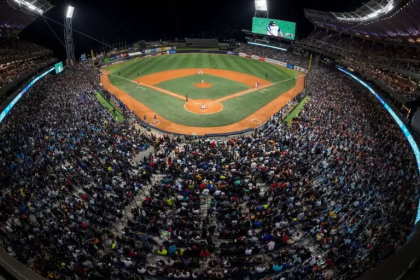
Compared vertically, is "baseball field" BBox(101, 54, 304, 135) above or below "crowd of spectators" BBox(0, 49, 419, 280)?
above

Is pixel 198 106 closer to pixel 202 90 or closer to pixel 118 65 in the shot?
pixel 202 90

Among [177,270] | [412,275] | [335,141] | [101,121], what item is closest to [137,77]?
[101,121]

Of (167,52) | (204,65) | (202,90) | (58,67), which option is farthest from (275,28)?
(58,67)

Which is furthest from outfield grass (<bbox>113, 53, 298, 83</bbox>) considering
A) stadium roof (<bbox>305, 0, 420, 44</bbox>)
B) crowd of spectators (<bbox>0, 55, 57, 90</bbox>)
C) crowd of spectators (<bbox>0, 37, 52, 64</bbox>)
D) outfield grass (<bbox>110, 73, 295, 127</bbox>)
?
crowd of spectators (<bbox>0, 55, 57, 90</bbox>)

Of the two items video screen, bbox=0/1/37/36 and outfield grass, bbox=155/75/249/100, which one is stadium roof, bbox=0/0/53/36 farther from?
outfield grass, bbox=155/75/249/100

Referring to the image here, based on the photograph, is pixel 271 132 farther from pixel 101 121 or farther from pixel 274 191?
pixel 101 121
